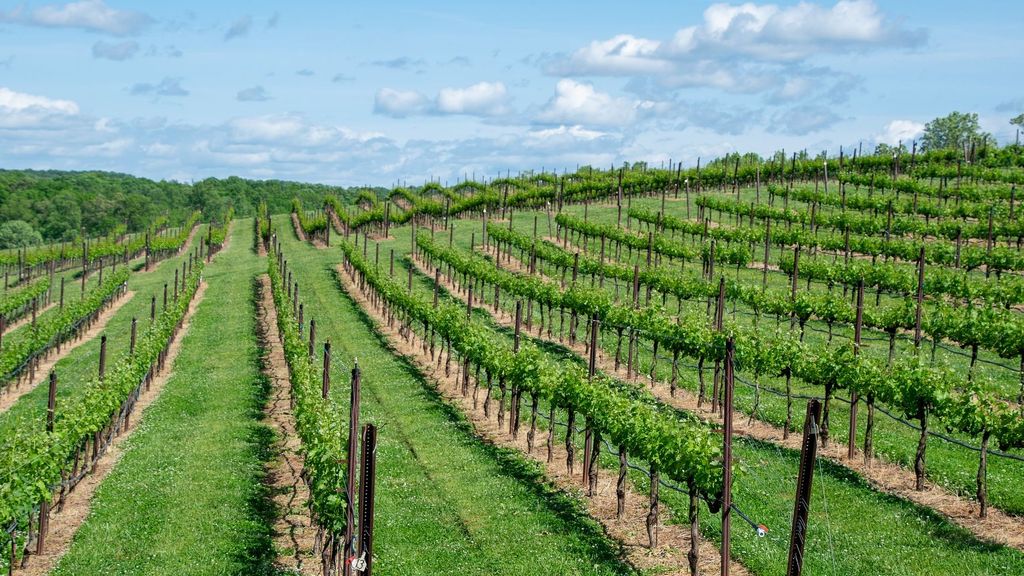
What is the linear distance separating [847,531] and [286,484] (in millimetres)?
12104

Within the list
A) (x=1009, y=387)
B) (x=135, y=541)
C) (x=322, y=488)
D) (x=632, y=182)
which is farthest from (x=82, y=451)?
(x=632, y=182)

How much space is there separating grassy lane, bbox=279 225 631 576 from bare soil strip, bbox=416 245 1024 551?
5.01 meters

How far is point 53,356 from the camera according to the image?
40.4 metres

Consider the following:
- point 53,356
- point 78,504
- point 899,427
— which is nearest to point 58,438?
point 78,504

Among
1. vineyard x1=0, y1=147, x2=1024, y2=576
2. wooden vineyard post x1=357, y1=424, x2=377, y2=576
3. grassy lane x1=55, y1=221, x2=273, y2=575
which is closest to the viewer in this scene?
wooden vineyard post x1=357, y1=424, x2=377, y2=576

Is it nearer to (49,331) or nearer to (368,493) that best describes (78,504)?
(368,493)

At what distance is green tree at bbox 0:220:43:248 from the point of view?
114 metres

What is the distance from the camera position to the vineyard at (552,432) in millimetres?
15984

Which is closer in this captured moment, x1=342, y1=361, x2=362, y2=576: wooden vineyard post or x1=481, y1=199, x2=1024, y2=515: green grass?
x1=342, y1=361, x2=362, y2=576: wooden vineyard post

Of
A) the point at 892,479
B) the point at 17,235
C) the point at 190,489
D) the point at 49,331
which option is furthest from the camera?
the point at 17,235

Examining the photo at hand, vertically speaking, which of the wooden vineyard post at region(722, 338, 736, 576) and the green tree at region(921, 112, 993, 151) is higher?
the green tree at region(921, 112, 993, 151)

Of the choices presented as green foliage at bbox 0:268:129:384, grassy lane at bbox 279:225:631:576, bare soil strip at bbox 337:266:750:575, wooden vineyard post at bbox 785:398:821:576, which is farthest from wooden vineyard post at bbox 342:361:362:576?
green foliage at bbox 0:268:129:384

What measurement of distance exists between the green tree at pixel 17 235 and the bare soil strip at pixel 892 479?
352ft

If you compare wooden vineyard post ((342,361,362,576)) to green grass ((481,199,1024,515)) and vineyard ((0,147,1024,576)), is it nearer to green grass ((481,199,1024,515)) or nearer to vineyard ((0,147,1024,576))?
vineyard ((0,147,1024,576))
